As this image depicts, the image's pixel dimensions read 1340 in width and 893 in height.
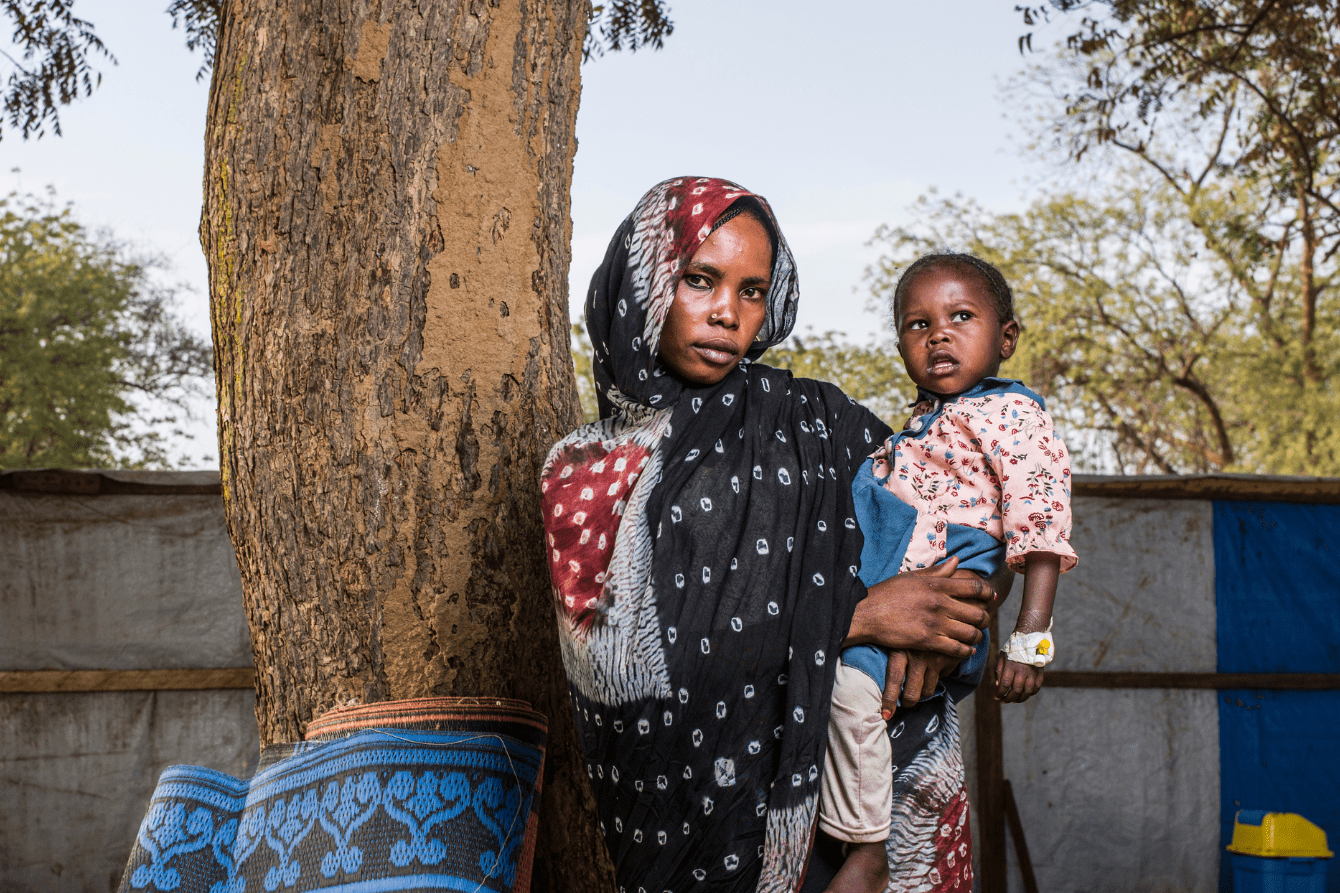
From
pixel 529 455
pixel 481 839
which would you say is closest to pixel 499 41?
pixel 529 455

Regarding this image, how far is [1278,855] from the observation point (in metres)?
4.59

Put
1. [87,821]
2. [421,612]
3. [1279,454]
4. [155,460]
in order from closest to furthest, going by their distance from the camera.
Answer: [421,612] < [87,821] < [1279,454] < [155,460]

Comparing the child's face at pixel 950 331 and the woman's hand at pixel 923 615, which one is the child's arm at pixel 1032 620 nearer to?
the woman's hand at pixel 923 615

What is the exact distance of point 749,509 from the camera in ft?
5.33

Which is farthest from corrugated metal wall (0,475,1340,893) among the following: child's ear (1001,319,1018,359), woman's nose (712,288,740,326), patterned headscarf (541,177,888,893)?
woman's nose (712,288,740,326)

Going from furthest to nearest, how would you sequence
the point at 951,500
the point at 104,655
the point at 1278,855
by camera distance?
1. the point at 104,655
2. the point at 1278,855
3. the point at 951,500

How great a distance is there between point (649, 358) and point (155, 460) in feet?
64.2

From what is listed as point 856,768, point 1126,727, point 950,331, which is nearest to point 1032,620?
point 856,768

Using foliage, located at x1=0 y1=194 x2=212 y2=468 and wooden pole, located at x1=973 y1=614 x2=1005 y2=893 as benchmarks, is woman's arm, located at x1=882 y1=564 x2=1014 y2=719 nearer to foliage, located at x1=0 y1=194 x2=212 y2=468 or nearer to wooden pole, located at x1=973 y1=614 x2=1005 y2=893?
wooden pole, located at x1=973 y1=614 x2=1005 y2=893

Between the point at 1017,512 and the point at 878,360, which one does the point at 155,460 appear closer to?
the point at 878,360

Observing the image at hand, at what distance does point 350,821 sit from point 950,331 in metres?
1.43

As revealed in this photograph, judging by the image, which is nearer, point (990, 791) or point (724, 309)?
point (724, 309)

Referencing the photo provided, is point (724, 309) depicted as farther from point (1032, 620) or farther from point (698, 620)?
point (1032, 620)

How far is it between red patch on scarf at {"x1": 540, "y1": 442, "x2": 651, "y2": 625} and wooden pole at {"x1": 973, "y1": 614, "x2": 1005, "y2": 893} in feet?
13.4
